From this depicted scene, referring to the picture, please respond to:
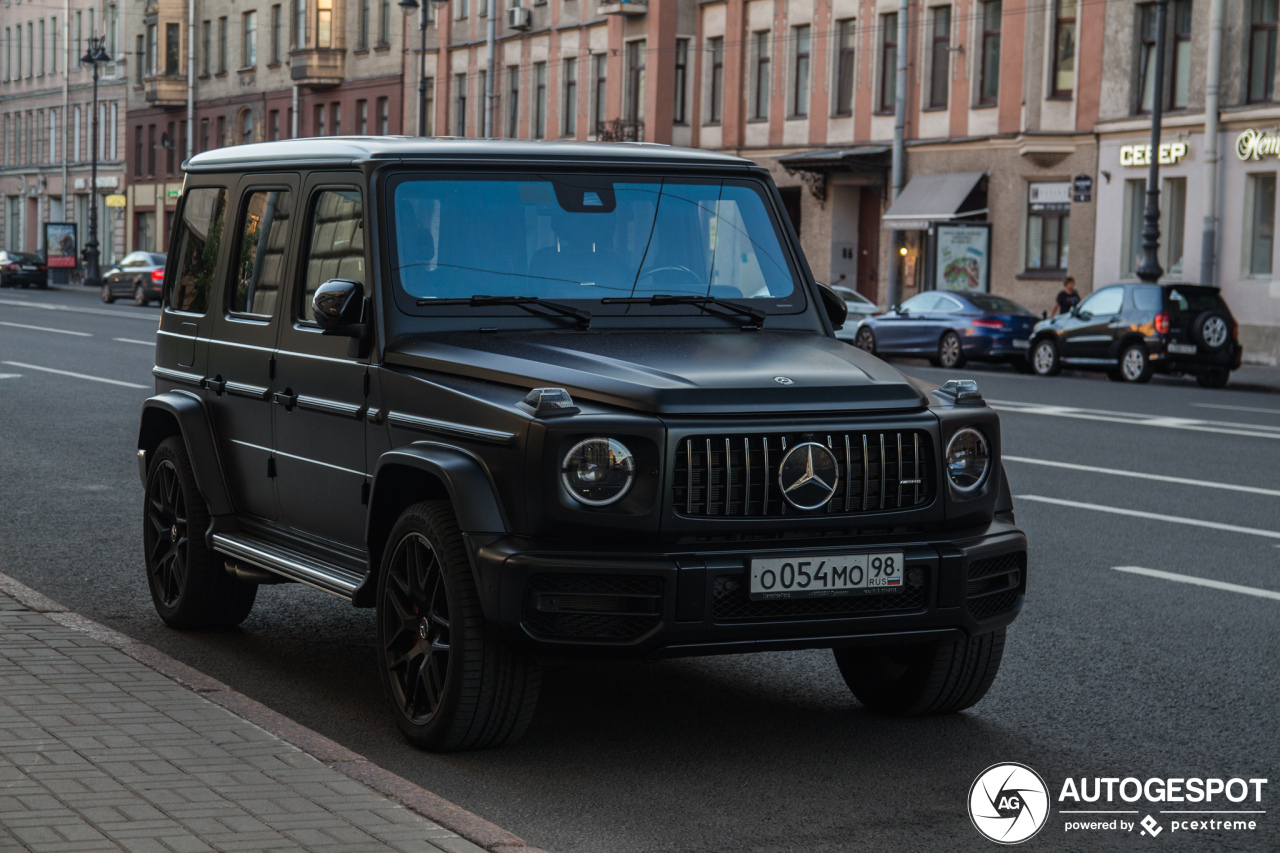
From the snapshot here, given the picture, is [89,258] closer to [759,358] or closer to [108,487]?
[108,487]

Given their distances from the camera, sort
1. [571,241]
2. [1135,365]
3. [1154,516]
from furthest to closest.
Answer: [1135,365] → [1154,516] → [571,241]

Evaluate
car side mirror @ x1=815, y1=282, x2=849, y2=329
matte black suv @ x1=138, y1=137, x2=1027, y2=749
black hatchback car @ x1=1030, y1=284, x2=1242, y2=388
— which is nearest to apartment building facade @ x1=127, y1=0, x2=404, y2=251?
black hatchback car @ x1=1030, y1=284, x2=1242, y2=388

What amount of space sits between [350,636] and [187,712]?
6.53ft

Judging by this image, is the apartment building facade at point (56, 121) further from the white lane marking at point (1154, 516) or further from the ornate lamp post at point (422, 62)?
the white lane marking at point (1154, 516)

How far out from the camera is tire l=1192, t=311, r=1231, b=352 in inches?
1153

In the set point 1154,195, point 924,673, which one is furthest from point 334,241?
point 1154,195

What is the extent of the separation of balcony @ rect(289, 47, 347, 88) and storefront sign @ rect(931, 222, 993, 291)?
34919 mm

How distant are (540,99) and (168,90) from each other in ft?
96.6

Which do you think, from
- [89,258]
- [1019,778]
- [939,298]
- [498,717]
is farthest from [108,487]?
[89,258]

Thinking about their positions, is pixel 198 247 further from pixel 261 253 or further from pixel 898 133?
pixel 898 133

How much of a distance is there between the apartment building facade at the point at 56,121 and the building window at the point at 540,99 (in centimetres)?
3316

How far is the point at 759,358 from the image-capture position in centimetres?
600

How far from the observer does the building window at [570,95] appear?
56.8 m

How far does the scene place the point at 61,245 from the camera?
78375 millimetres
